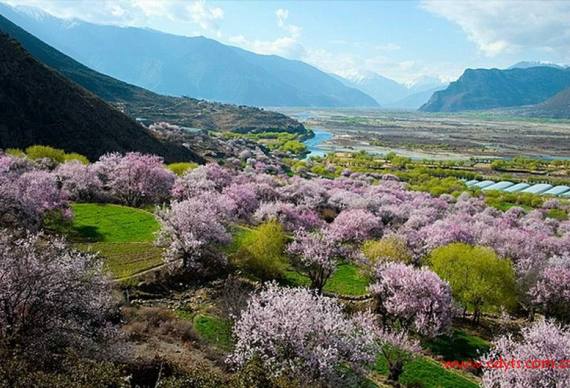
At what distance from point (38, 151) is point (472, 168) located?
14248cm

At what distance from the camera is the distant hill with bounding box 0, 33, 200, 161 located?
3620 inches

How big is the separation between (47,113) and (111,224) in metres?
59.6

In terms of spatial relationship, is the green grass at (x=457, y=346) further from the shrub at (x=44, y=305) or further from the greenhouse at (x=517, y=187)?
the greenhouse at (x=517, y=187)

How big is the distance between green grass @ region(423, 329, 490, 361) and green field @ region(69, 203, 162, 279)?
23718mm

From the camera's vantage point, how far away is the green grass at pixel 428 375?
29.5 meters

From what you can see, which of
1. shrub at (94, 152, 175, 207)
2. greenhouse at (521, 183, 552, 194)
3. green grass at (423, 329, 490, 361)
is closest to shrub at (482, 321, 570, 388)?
green grass at (423, 329, 490, 361)

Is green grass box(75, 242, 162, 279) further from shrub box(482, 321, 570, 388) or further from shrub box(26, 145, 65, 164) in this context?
shrub box(26, 145, 65, 164)

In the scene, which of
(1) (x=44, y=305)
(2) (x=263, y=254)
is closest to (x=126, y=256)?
(2) (x=263, y=254)

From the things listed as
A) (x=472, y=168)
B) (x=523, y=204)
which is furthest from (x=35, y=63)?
(x=472, y=168)

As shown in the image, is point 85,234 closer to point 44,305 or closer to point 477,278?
point 44,305

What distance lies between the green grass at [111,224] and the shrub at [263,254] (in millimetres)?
9050

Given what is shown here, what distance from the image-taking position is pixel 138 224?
51.1 metres

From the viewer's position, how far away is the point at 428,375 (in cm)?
3036

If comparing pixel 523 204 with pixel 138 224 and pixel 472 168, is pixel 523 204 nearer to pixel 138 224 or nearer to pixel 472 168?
pixel 472 168
